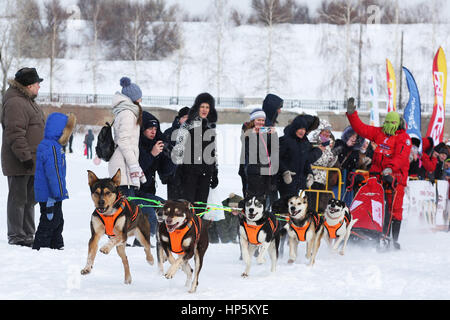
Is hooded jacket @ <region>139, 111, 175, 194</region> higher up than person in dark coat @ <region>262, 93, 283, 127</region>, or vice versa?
person in dark coat @ <region>262, 93, 283, 127</region>

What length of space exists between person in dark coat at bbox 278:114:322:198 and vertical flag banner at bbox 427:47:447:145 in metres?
7.12

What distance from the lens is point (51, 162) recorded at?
6047 mm

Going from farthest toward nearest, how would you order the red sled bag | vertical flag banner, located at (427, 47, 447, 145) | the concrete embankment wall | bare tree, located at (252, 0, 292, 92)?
bare tree, located at (252, 0, 292, 92) < the concrete embankment wall < vertical flag banner, located at (427, 47, 447, 145) < the red sled bag

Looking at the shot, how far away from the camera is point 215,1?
3894 centimetres

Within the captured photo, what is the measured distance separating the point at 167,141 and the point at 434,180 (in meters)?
5.13

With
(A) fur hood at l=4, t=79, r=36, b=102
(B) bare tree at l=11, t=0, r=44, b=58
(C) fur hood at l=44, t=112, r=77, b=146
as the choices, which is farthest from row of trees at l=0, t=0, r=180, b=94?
(C) fur hood at l=44, t=112, r=77, b=146

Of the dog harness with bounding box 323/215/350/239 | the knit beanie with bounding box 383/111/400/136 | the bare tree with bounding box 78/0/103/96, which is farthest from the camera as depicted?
the bare tree with bounding box 78/0/103/96

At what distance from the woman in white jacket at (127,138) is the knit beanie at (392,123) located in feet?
10.1

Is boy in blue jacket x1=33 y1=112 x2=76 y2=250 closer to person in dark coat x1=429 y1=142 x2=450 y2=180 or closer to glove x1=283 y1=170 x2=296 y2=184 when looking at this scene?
glove x1=283 y1=170 x2=296 y2=184

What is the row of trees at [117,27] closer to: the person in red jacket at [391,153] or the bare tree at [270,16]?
the bare tree at [270,16]

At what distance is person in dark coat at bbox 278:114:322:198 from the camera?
7.13 meters

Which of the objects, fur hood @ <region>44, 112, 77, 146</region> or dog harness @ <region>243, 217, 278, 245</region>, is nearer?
dog harness @ <region>243, 217, 278, 245</region>

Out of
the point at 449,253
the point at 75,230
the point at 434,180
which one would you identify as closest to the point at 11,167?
the point at 75,230
